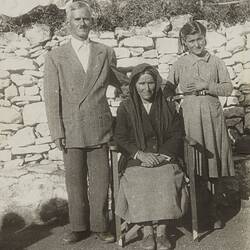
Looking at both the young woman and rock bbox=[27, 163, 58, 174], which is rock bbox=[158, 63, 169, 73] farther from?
rock bbox=[27, 163, 58, 174]

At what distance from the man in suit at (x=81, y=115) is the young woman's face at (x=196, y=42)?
0.73 metres

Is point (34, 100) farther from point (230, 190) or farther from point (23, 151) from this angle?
point (230, 190)

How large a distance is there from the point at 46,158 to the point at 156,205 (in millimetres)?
2191

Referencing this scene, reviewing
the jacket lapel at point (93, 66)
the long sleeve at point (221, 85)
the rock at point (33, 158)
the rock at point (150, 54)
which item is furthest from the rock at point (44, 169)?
the long sleeve at point (221, 85)

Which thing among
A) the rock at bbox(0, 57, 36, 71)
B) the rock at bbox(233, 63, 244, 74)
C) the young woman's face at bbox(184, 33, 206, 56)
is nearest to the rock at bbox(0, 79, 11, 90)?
the rock at bbox(0, 57, 36, 71)

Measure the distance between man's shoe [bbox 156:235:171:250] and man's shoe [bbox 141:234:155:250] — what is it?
0.04 metres

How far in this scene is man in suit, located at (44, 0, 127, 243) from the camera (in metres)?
3.81

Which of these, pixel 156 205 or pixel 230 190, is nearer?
pixel 156 205

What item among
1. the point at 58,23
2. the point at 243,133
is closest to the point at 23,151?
the point at 58,23

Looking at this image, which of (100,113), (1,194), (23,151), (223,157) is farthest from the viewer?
(23,151)

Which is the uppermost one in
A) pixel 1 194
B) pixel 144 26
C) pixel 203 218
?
pixel 144 26

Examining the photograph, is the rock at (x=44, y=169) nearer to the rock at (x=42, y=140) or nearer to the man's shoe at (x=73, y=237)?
the rock at (x=42, y=140)

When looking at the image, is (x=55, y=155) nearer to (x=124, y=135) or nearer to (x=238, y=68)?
(x=124, y=135)

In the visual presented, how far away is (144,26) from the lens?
5.53 m
